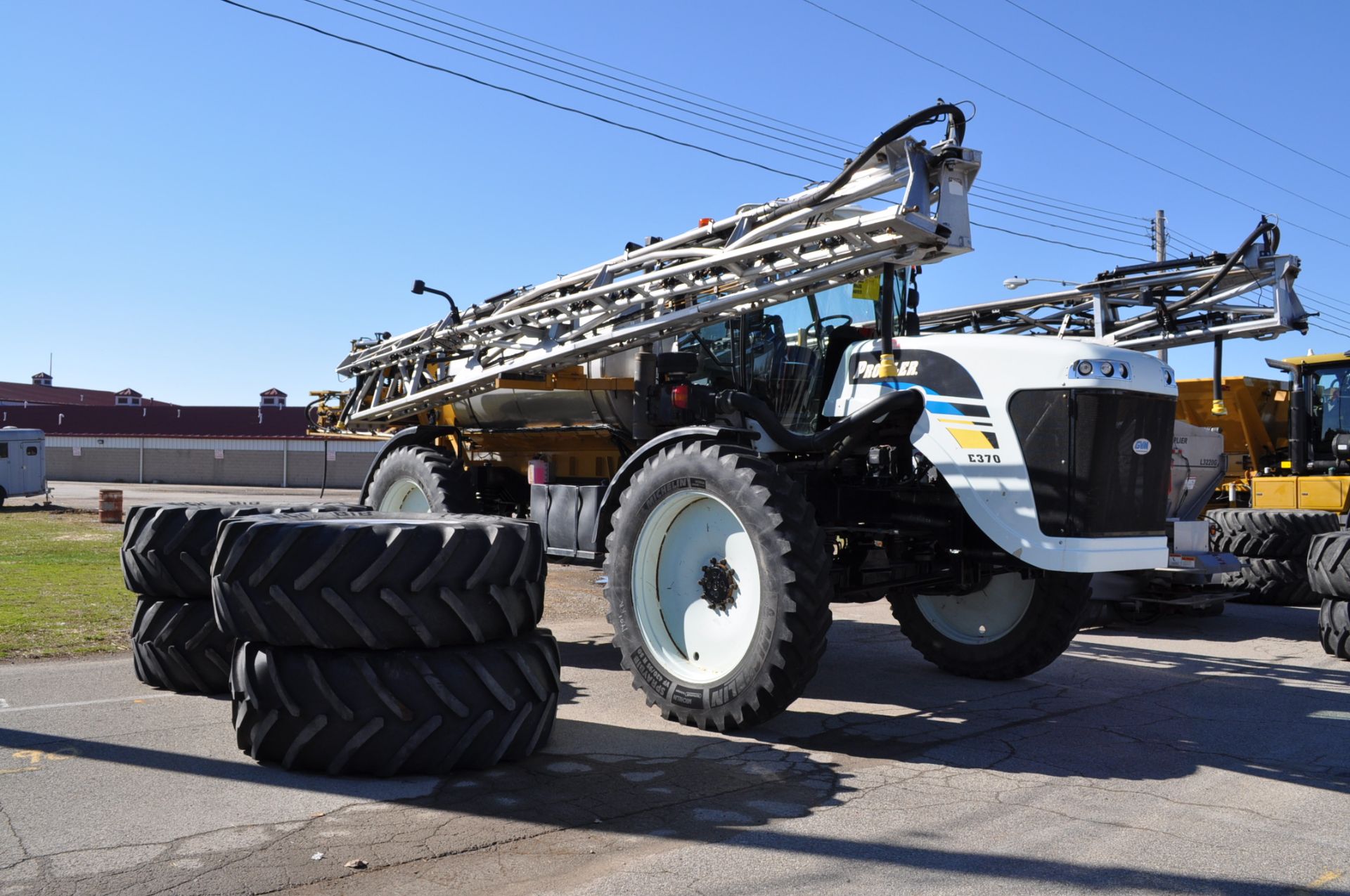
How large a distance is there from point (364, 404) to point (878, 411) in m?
6.81

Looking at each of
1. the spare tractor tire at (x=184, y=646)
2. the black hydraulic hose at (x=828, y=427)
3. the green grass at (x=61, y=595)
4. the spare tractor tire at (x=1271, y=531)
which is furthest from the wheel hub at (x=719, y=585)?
the spare tractor tire at (x=1271, y=531)

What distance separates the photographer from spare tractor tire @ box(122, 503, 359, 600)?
6688mm

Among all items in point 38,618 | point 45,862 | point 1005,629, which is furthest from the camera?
point 38,618

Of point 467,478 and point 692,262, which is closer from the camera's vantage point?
point 692,262

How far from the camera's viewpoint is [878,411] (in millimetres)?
6902

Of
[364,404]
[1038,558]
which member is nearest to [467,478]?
[364,404]

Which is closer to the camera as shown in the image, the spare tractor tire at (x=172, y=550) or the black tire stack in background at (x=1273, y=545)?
the spare tractor tire at (x=172, y=550)

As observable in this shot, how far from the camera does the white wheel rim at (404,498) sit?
10.5 m

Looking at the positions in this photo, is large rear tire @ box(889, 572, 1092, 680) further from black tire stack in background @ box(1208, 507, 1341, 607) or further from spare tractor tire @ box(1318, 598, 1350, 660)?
black tire stack in background @ box(1208, 507, 1341, 607)

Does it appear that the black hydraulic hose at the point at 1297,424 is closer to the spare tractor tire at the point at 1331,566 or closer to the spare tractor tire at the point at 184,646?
the spare tractor tire at the point at 1331,566

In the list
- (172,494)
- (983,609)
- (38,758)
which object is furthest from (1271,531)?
(172,494)

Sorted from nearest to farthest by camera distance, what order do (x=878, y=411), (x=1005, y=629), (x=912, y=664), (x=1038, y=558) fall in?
1. (x=1038, y=558)
2. (x=878, y=411)
3. (x=1005, y=629)
4. (x=912, y=664)

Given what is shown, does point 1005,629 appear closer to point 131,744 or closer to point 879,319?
point 879,319

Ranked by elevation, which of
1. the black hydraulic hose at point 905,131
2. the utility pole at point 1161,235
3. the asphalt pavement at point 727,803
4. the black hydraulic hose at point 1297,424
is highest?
the utility pole at point 1161,235
